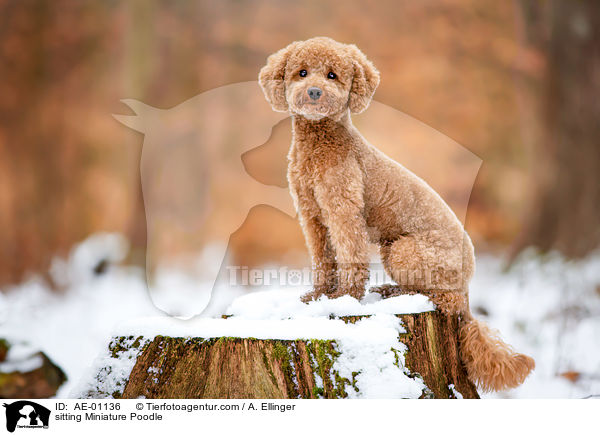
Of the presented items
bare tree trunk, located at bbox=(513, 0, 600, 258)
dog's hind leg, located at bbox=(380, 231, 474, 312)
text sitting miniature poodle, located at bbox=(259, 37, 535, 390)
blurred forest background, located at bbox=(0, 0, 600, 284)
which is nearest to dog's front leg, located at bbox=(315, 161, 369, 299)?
text sitting miniature poodle, located at bbox=(259, 37, 535, 390)

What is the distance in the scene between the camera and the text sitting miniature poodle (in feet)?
5.77

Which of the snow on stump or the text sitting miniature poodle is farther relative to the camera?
the text sitting miniature poodle

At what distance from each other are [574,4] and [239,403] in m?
2.80

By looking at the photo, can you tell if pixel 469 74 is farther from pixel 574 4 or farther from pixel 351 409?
pixel 351 409

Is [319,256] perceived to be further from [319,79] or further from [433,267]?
[319,79]

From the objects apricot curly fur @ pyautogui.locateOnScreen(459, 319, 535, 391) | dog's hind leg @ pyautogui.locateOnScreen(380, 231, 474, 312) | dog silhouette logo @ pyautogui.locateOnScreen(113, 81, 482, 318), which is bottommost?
apricot curly fur @ pyautogui.locateOnScreen(459, 319, 535, 391)

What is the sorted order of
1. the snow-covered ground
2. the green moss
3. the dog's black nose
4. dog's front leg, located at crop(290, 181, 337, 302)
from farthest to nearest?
the snow-covered ground, dog's front leg, located at crop(290, 181, 337, 302), the dog's black nose, the green moss

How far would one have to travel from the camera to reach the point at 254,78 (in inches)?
124

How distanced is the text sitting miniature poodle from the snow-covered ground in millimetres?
846

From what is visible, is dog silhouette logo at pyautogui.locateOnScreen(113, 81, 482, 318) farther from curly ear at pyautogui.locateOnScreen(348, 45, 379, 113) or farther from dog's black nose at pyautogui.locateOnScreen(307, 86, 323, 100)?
dog's black nose at pyautogui.locateOnScreen(307, 86, 323, 100)

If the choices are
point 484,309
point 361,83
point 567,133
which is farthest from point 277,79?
point 567,133

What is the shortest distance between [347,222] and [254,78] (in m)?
1.65

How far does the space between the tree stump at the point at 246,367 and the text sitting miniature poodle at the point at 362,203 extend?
7.7 inches

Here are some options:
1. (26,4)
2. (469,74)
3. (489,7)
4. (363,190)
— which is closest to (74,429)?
(363,190)
